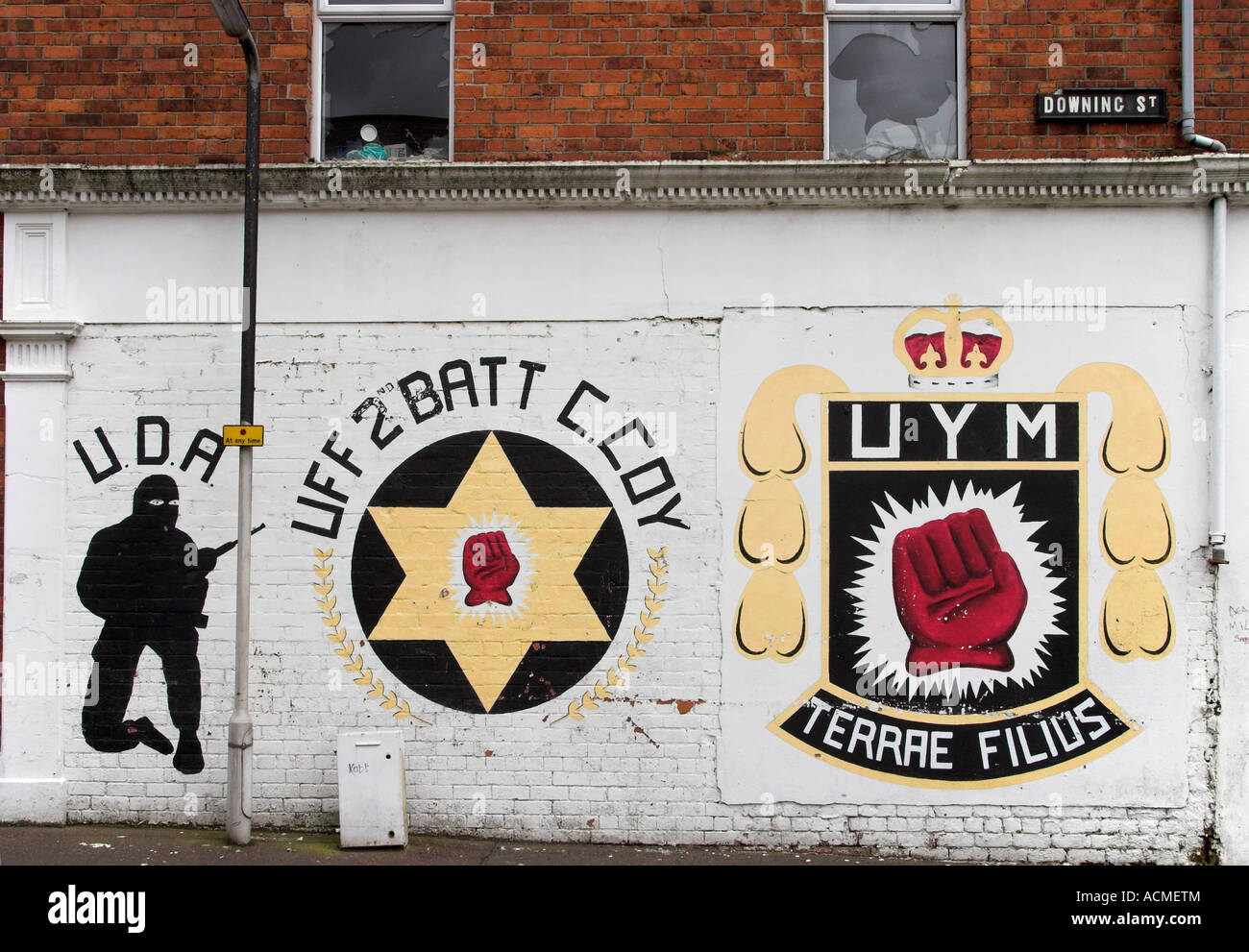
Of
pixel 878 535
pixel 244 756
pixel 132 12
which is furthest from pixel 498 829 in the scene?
pixel 132 12

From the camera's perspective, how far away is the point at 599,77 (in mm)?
6660

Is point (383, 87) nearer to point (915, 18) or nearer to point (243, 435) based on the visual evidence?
point (243, 435)

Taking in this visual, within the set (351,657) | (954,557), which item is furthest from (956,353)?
(351,657)

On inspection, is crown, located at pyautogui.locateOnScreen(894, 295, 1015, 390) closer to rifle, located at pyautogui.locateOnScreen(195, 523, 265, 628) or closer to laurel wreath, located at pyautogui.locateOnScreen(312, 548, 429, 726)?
laurel wreath, located at pyautogui.locateOnScreen(312, 548, 429, 726)

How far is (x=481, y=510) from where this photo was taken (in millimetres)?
6539

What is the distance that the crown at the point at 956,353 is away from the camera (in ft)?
21.4

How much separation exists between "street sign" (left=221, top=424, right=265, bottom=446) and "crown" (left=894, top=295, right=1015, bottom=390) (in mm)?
4292

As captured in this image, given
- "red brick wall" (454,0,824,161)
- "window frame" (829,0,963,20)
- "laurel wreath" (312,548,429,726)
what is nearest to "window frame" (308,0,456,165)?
"red brick wall" (454,0,824,161)

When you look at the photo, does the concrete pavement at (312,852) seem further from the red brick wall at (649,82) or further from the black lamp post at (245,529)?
the red brick wall at (649,82)

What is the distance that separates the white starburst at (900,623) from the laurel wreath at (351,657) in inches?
121

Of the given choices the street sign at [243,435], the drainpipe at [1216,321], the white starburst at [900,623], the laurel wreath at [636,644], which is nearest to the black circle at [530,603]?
the laurel wreath at [636,644]

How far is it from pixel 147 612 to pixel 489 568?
2380 millimetres

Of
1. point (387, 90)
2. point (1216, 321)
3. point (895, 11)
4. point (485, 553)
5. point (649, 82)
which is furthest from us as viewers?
point (387, 90)

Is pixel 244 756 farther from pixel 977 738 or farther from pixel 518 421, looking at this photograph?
pixel 977 738
